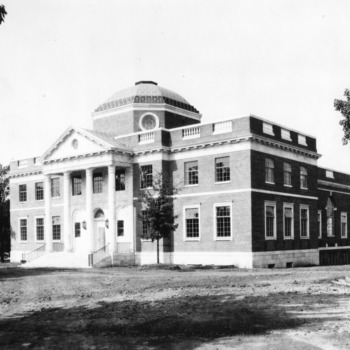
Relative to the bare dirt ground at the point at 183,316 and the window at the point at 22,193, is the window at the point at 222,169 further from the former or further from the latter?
the window at the point at 22,193

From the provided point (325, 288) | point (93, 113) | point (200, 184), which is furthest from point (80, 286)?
point (93, 113)

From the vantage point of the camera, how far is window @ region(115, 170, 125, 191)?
3778 centimetres

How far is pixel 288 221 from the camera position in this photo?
36.4 metres

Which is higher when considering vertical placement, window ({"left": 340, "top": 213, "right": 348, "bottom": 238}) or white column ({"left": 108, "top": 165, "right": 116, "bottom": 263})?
white column ({"left": 108, "top": 165, "right": 116, "bottom": 263})

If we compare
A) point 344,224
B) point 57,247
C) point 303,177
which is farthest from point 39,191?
point 344,224

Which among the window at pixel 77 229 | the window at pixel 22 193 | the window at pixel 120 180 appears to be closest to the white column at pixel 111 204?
the window at pixel 120 180

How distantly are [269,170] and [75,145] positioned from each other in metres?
14.0

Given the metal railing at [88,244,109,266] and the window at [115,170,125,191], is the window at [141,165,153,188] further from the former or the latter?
the metal railing at [88,244,109,266]

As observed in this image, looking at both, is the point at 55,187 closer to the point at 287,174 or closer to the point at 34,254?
the point at 34,254

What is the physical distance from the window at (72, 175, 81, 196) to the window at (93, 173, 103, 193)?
1935mm

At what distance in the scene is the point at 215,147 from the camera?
3384 cm

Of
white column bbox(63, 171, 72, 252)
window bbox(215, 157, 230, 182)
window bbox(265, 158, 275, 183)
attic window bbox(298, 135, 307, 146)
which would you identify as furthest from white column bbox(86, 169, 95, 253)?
attic window bbox(298, 135, 307, 146)

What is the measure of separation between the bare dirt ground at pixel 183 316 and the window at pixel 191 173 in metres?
15.6

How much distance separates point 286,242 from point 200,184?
7.14 metres
